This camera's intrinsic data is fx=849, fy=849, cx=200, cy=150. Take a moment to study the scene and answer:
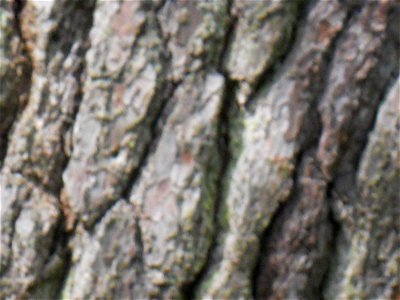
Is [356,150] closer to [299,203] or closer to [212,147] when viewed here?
[299,203]

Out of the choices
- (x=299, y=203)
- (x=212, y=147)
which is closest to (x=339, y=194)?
(x=299, y=203)

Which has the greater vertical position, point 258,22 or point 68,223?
point 258,22

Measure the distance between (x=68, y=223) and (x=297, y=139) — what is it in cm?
42

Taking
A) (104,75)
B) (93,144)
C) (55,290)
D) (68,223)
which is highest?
(104,75)

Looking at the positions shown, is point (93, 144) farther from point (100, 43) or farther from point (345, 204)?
point (345, 204)

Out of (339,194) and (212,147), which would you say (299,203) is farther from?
(212,147)

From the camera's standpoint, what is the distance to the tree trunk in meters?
1.38

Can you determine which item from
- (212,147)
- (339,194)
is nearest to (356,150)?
(339,194)

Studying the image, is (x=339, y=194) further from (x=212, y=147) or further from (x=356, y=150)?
(x=212, y=147)

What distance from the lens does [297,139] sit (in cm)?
138

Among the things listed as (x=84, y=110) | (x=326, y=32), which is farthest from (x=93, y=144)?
(x=326, y=32)

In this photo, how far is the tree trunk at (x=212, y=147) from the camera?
1381 millimetres

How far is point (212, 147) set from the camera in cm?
140

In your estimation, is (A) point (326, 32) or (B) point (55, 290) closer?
(A) point (326, 32)
